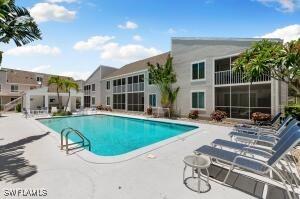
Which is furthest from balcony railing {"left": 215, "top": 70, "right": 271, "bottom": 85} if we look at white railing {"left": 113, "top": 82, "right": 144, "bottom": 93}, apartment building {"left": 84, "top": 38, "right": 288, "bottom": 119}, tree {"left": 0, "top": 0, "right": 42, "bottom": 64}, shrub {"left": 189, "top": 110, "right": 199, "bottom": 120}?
tree {"left": 0, "top": 0, "right": 42, "bottom": 64}

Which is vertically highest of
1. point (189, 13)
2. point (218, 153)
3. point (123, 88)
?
point (189, 13)

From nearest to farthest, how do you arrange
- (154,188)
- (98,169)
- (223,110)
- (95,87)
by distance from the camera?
(154,188)
(98,169)
(223,110)
(95,87)

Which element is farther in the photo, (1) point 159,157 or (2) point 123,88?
(2) point 123,88

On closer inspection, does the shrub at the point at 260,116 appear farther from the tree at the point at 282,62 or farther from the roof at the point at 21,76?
the roof at the point at 21,76

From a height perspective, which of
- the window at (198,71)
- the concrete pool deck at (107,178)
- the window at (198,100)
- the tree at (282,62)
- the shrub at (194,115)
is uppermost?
the window at (198,71)

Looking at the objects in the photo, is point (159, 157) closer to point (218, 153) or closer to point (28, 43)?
point (218, 153)

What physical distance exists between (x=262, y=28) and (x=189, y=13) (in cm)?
556

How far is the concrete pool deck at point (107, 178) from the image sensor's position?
447 cm

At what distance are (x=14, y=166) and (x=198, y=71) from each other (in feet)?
56.2

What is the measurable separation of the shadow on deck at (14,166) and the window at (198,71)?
16.0 m

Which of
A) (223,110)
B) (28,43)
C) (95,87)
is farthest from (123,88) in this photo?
(28,43)

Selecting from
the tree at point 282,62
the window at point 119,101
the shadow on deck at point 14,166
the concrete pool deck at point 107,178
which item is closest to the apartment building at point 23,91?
the window at point 119,101

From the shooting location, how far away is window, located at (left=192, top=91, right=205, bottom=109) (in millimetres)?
19078

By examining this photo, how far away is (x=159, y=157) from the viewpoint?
7066 mm
